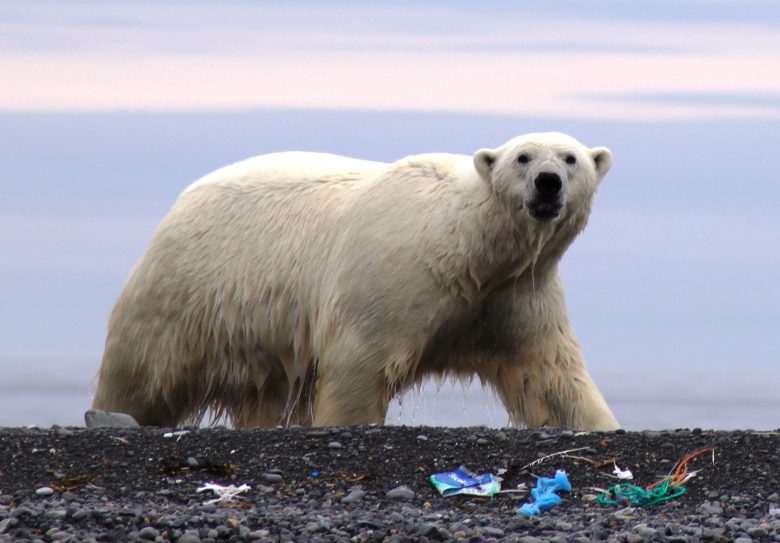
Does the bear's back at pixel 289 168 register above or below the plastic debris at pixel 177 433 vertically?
above

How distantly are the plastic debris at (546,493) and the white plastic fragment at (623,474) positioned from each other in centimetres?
22

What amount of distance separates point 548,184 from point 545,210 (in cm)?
13

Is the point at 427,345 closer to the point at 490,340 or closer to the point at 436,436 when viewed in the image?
the point at 490,340

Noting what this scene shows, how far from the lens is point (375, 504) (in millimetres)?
6422

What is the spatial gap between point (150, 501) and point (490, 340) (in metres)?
2.97


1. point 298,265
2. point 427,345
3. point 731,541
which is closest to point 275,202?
point 298,265

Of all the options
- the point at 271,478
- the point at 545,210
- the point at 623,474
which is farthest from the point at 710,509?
the point at 545,210

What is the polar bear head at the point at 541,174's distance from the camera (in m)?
8.14

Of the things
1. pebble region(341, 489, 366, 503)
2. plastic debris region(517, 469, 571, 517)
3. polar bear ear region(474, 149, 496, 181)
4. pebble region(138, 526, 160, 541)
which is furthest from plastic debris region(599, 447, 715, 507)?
polar bear ear region(474, 149, 496, 181)

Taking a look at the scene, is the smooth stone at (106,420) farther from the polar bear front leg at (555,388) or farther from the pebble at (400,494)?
the pebble at (400,494)

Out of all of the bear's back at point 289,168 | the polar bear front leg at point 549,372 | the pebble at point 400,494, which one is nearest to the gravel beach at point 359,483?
the pebble at point 400,494

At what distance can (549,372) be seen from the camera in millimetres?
8945

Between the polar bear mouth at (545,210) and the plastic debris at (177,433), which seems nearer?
the plastic debris at (177,433)

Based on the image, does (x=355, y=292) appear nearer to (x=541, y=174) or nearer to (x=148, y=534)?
(x=541, y=174)
